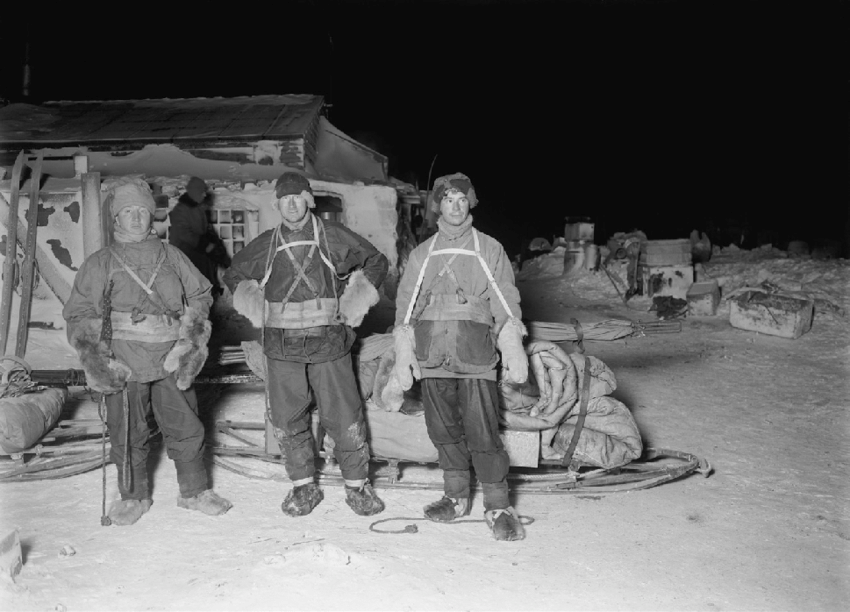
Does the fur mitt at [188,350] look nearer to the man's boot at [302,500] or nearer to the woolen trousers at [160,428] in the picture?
the woolen trousers at [160,428]

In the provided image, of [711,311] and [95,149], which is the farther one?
[95,149]

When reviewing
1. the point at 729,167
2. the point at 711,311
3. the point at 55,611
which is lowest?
the point at 55,611

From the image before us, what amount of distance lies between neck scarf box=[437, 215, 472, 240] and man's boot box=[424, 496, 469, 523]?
166 cm

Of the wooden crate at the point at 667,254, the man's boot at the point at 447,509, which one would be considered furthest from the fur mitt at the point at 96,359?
the wooden crate at the point at 667,254

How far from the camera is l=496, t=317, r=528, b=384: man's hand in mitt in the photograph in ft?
13.2

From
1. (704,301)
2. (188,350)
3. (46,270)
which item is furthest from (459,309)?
(704,301)

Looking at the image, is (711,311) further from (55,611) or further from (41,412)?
(55,611)

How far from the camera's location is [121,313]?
429 centimetres

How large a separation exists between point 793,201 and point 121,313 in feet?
96.0

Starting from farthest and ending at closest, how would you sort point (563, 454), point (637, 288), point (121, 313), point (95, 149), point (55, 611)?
point (95, 149)
point (637, 288)
point (563, 454)
point (121, 313)
point (55, 611)

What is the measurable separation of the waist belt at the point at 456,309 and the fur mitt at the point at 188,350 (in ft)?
4.73

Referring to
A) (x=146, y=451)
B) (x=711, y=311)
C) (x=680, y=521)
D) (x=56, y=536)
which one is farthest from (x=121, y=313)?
(x=711, y=311)

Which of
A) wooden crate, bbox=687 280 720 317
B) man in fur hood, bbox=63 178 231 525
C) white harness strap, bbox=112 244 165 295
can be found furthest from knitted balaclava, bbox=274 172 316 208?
wooden crate, bbox=687 280 720 317

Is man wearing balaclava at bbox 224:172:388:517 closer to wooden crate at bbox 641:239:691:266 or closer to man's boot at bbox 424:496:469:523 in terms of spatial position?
man's boot at bbox 424:496:469:523
